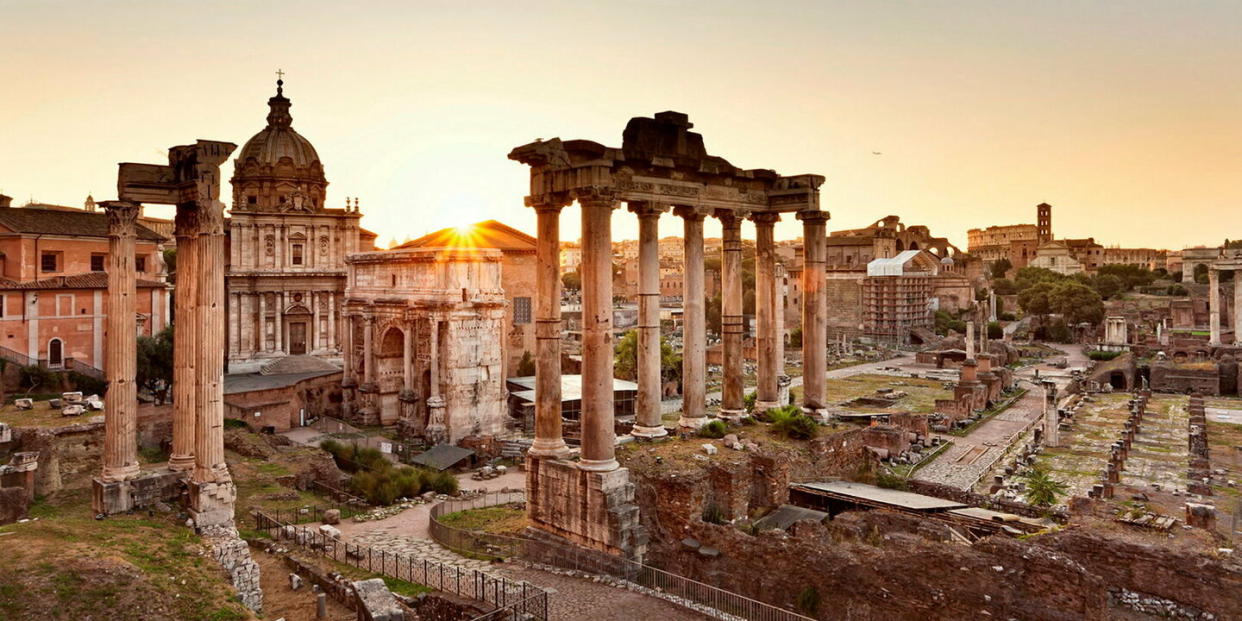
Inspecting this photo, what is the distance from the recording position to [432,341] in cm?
3225

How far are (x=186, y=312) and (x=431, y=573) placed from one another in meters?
6.80

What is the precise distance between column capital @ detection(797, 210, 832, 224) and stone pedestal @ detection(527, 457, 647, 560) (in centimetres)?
762

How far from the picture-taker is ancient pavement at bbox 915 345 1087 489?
2717 cm

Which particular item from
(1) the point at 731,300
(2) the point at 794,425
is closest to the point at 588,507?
(2) the point at 794,425

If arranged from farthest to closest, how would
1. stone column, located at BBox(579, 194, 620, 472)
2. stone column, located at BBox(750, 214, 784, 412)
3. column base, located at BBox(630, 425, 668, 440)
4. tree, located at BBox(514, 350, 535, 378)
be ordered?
tree, located at BBox(514, 350, 535, 378) < stone column, located at BBox(750, 214, 784, 412) < column base, located at BBox(630, 425, 668, 440) < stone column, located at BBox(579, 194, 620, 472)

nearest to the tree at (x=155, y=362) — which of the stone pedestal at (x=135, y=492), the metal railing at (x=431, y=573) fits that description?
the metal railing at (x=431, y=573)

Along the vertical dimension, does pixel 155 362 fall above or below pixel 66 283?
below

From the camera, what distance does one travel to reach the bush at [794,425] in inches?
669

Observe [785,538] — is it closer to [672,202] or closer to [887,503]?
[887,503]

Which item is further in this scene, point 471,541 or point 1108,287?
point 1108,287

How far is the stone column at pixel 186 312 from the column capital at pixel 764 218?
1159cm

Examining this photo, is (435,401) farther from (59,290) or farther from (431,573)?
(431,573)

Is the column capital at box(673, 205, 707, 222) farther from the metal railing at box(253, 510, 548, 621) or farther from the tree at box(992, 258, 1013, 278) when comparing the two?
the tree at box(992, 258, 1013, 278)

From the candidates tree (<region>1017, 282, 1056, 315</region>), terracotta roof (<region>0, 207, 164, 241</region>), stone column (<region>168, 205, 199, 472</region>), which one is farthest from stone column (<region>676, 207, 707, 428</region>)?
tree (<region>1017, 282, 1056, 315</region>)
